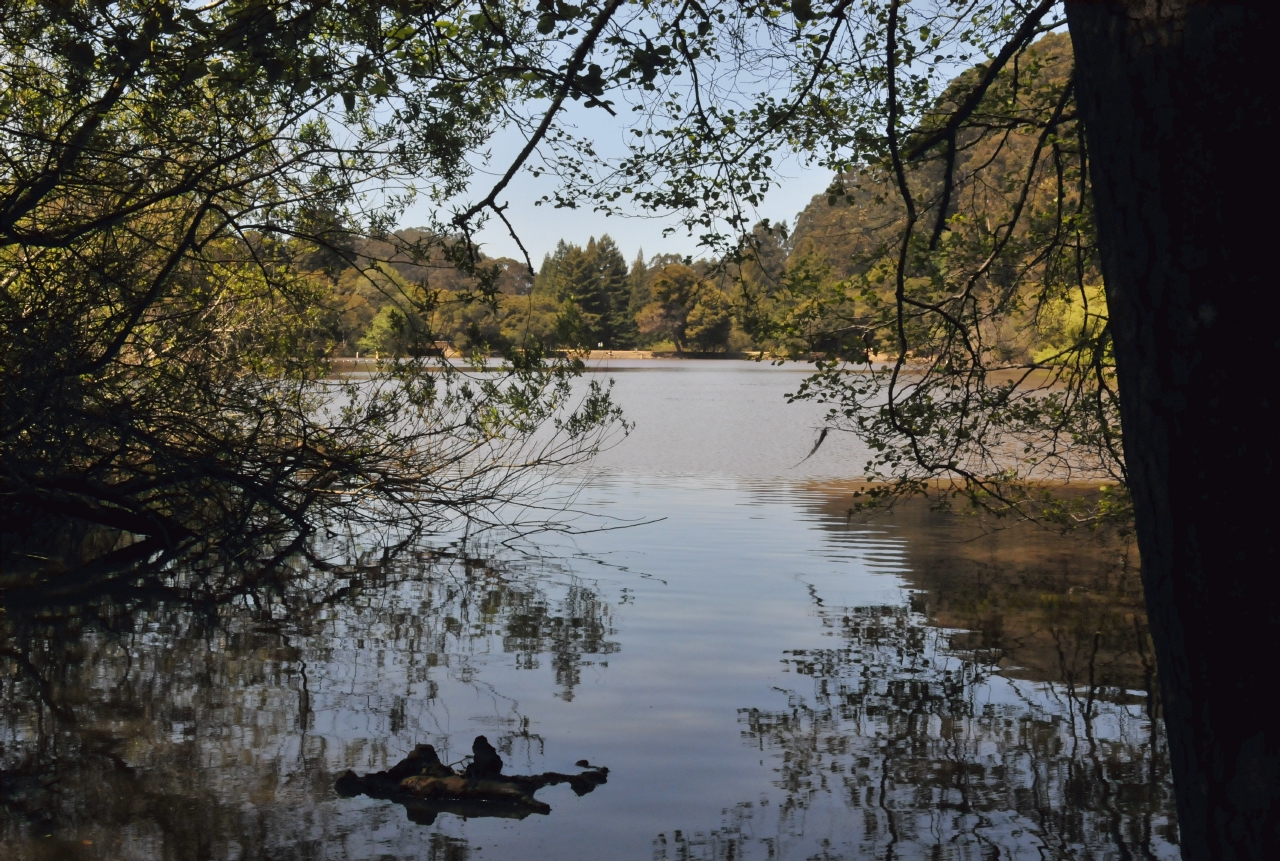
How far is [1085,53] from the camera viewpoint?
7.59ft

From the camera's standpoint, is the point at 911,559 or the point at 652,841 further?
the point at 911,559

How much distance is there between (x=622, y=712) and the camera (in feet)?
20.2

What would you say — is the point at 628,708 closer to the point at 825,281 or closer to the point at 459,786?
the point at 459,786

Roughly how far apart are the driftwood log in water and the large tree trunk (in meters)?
3.06

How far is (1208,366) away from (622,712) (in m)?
4.52

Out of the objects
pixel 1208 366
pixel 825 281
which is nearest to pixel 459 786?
pixel 1208 366

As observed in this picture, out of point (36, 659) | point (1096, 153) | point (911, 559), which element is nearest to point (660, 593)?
point (911, 559)

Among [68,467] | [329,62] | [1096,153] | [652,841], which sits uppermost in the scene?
[329,62]

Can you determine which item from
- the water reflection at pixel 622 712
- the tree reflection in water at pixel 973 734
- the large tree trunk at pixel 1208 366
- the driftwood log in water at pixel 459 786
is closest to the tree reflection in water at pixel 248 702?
the water reflection at pixel 622 712

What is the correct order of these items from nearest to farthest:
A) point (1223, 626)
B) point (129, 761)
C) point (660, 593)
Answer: point (1223, 626) → point (129, 761) → point (660, 593)

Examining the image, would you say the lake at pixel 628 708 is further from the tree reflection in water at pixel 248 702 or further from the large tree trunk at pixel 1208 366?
the large tree trunk at pixel 1208 366

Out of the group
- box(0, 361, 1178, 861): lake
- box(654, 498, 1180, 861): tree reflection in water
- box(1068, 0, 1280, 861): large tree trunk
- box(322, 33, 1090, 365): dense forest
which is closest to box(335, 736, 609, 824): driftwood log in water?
box(0, 361, 1178, 861): lake

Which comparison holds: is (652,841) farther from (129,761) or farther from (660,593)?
(660,593)

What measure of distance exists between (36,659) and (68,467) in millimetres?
2368
